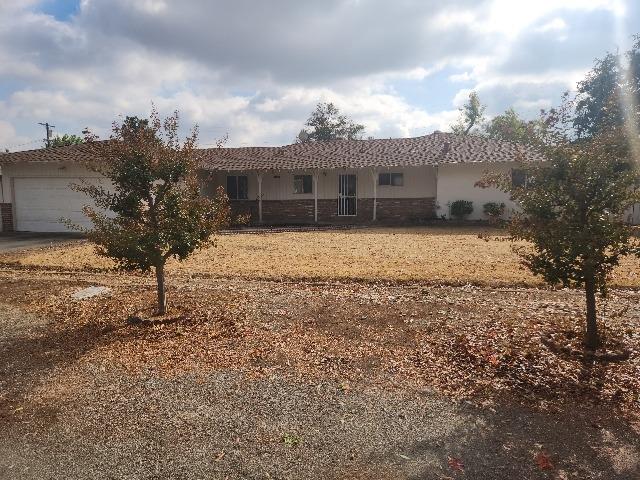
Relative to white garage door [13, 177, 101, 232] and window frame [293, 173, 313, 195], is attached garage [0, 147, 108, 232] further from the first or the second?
window frame [293, 173, 313, 195]

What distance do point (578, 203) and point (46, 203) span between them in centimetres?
2026

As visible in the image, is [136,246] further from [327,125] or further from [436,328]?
[327,125]

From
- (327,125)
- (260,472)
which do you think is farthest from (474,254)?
(327,125)

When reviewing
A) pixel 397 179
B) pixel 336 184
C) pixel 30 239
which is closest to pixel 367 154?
pixel 397 179

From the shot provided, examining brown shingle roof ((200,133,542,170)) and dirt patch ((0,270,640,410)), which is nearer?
dirt patch ((0,270,640,410))

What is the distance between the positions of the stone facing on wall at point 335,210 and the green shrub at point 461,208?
1.18 m

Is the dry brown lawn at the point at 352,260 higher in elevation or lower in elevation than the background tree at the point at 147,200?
lower

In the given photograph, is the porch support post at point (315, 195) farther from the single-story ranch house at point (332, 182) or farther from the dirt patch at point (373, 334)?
the dirt patch at point (373, 334)

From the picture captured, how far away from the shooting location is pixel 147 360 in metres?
5.32

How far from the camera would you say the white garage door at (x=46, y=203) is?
19.0 m

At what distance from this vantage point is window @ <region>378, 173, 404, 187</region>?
76.1 ft

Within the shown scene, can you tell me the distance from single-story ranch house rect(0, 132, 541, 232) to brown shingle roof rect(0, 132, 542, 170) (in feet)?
0.17

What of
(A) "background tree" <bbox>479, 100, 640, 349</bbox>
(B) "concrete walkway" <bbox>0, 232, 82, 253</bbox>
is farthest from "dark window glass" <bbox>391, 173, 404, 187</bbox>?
(A) "background tree" <bbox>479, 100, 640, 349</bbox>

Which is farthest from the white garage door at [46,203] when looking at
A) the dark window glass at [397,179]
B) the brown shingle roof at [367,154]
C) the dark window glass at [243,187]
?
the dark window glass at [397,179]
